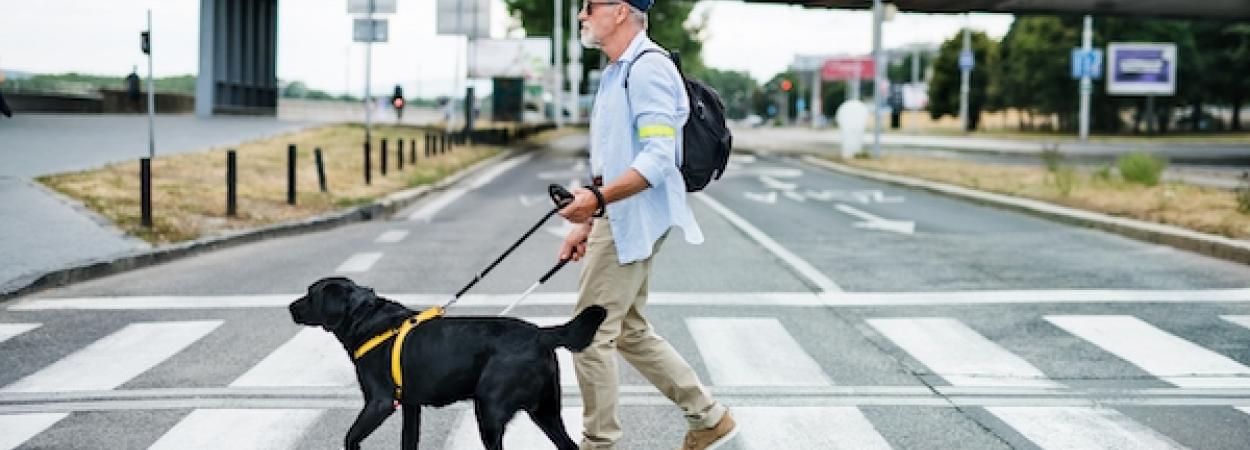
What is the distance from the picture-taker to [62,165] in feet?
70.0

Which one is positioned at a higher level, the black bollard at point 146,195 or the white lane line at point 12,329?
the black bollard at point 146,195

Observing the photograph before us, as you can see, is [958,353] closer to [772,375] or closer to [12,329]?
[772,375]

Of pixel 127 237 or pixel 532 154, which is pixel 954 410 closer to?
pixel 127 237

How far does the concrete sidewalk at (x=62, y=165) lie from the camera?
12.4 m

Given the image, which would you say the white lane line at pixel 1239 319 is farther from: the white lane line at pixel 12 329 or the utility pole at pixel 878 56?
the utility pole at pixel 878 56

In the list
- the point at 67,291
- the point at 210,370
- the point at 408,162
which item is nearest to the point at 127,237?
the point at 67,291

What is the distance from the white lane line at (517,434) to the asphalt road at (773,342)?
20 mm

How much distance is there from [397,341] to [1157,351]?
505cm

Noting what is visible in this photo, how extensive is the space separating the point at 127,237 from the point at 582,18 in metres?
10.0

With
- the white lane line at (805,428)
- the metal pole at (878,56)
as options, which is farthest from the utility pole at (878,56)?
the white lane line at (805,428)

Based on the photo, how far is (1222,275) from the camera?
481 inches

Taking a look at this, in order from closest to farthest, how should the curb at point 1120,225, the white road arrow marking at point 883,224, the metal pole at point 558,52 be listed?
1. the curb at point 1120,225
2. the white road arrow marking at point 883,224
3. the metal pole at point 558,52

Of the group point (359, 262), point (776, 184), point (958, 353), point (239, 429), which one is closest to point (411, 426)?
point (239, 429)

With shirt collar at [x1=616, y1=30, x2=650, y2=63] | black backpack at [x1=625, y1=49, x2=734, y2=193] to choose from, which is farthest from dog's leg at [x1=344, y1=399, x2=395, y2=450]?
shirt collar at [x1=616, y1=30, x2=650, y2=63]
